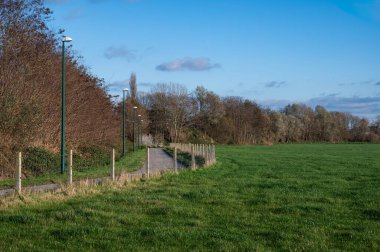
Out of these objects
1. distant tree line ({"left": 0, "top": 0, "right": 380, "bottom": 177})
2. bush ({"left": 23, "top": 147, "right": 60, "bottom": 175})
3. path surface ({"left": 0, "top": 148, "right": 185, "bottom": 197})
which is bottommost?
path surface ({"left": 0, "top": 148, "right": 185, "bottom": 197})

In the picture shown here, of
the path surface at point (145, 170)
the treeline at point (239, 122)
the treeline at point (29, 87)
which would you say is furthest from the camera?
the treeline at point (239, 122)

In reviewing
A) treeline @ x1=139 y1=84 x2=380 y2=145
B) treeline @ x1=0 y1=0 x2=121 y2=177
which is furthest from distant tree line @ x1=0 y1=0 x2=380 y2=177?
treeline @ x1=139 y1=84 x2=380 y2=145

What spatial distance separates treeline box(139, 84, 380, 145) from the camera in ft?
342

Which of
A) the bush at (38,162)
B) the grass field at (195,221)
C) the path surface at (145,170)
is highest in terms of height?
the bush at (38,162)

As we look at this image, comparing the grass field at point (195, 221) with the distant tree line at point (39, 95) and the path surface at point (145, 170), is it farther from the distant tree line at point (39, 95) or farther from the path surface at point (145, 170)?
the distant tree line at point (39, 95)

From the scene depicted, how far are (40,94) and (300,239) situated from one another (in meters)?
20.8

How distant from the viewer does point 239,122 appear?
11931 cm

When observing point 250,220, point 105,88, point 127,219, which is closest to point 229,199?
point 250,220

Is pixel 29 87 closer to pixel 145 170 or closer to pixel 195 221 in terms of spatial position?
pixel 145 170

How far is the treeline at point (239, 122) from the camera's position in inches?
4099

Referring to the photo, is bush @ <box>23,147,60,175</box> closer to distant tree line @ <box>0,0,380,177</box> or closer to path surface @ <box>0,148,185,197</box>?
distant tree line @ <box>0,0,380,177</box>

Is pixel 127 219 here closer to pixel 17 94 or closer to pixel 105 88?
pixel 17 94

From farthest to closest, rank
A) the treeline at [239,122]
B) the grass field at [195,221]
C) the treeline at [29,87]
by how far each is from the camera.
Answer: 1. the treeline at [239,122]
2. the treeline at [29,87]
3. the grass field at [195,221]

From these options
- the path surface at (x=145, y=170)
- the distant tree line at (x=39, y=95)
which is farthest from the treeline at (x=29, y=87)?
the path surface at (x=145, y=170)
